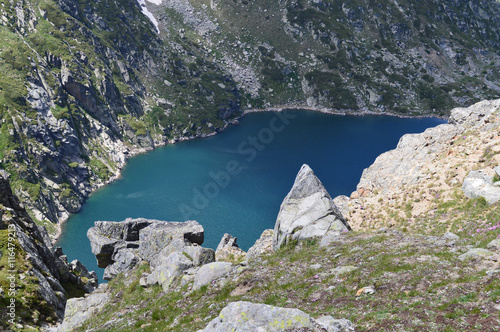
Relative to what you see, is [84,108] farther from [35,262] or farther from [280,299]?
[280,299]

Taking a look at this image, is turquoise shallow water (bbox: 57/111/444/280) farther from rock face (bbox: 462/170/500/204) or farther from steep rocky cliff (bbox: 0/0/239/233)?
rock face (bbox: 462/170/500/204)

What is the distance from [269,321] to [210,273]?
1257 centimetres

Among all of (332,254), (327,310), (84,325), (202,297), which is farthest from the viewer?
(84,325)

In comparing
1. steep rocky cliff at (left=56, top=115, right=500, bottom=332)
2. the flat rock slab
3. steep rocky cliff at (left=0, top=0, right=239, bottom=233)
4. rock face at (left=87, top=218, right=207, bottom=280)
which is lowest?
steep rocky cliff at (left=56, top=115, right=500, bottom=332)

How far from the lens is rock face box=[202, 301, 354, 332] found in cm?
1268

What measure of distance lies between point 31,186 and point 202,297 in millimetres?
117465

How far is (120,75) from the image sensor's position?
200 m

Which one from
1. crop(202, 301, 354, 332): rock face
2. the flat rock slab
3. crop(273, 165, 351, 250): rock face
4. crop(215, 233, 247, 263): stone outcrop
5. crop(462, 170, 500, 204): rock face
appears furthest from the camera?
crop(215, 233, 247, 263): stone outcrop

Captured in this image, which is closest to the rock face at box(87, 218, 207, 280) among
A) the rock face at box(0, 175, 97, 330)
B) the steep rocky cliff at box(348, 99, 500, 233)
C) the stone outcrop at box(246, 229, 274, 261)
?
the rock face at box(0, 175, 97, 330)

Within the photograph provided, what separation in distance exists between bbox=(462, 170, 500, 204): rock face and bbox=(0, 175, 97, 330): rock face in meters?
40.0

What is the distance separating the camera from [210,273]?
81.4ft

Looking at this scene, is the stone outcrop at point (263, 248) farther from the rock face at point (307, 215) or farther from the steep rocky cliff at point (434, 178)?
the steep rocky cliff at point (434, 178)

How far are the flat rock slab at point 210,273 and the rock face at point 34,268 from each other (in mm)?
16353

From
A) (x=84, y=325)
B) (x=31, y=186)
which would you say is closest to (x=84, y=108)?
(x=31, y=186)
